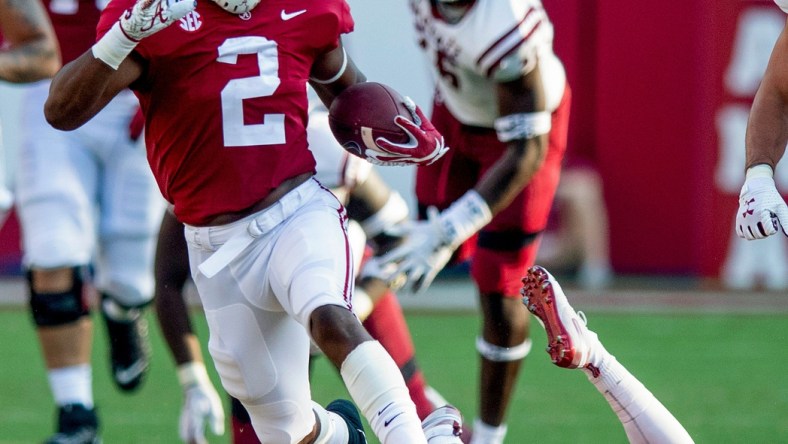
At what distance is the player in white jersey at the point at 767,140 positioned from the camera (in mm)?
3375

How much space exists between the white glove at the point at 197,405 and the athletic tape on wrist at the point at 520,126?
3.96 feet

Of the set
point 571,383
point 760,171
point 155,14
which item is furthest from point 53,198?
point 571,383

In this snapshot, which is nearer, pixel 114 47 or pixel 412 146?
pixel 114 47

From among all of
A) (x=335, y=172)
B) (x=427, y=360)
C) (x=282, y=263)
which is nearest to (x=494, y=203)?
(x=335, y=172)

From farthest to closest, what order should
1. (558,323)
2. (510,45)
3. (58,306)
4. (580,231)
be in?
1. (580,231)
2. (58,306)
3. (510,45)
4. (558,323)

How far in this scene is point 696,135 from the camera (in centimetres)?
920

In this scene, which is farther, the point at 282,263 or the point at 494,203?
the point at 494,203

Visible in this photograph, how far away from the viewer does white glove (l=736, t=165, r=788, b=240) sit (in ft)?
10.9

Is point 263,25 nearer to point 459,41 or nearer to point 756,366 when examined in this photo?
point 459,41

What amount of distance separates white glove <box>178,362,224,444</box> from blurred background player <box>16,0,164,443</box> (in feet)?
1.28

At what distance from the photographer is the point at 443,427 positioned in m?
3.11

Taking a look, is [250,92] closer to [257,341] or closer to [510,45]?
[257,341]

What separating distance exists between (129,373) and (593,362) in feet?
7.94

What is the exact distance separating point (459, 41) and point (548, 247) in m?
5.38
